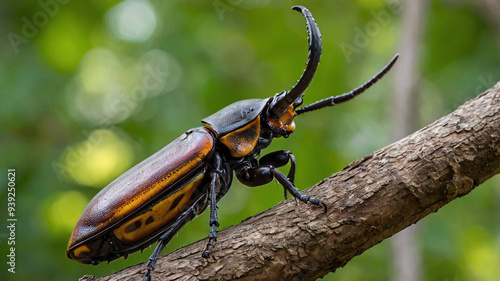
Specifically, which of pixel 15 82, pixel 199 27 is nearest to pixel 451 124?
pixel 199 27

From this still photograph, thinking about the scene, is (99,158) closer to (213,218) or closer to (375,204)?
(213,218)

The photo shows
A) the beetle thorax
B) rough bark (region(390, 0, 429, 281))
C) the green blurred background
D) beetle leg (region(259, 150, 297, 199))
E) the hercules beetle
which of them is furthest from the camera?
rough bark (region(390, 0, 429, 281))
